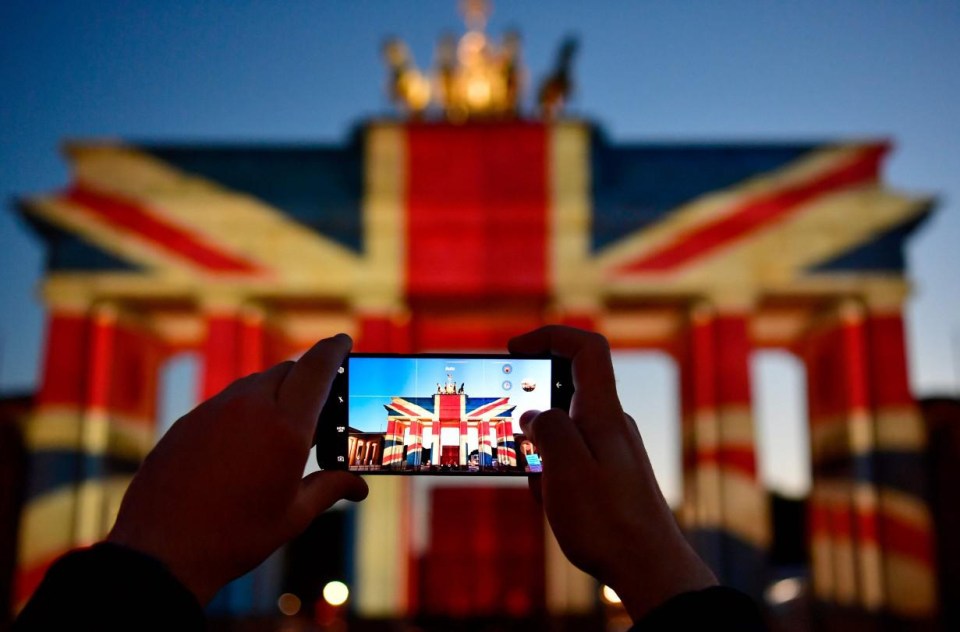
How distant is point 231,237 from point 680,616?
75.5 ft

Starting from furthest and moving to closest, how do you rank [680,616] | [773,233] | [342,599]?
1. [773,233]
2. [342,599]
3. [680,616]

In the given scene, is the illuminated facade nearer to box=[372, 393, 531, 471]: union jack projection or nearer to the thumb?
box=[372, 393, 531, 471]: union jack projection

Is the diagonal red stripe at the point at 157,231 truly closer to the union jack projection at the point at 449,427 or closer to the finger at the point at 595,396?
the union jack projection at the point at 449,427

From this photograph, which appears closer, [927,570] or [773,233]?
[927,570]

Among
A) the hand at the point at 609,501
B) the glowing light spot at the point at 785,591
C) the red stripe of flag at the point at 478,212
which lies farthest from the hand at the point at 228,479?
the glowing light spot at the point at 785,591

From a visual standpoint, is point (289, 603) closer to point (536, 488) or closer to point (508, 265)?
point (508, 265)

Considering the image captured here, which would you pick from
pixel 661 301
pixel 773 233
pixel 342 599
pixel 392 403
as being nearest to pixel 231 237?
pixel 342 599

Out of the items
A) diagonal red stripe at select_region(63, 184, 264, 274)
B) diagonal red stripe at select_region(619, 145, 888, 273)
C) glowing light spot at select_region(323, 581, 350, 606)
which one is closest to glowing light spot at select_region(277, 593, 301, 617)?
glowing light spot at select_region(323, 581, 350, 606)

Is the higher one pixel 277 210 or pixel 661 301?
pixel 277 210

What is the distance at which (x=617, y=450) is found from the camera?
140 cm

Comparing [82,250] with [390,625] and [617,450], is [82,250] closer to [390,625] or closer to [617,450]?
[390,625]

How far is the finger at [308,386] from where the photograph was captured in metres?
1.36

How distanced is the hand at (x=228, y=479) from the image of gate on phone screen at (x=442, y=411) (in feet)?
2.85

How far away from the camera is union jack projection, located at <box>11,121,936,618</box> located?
2231 cm
